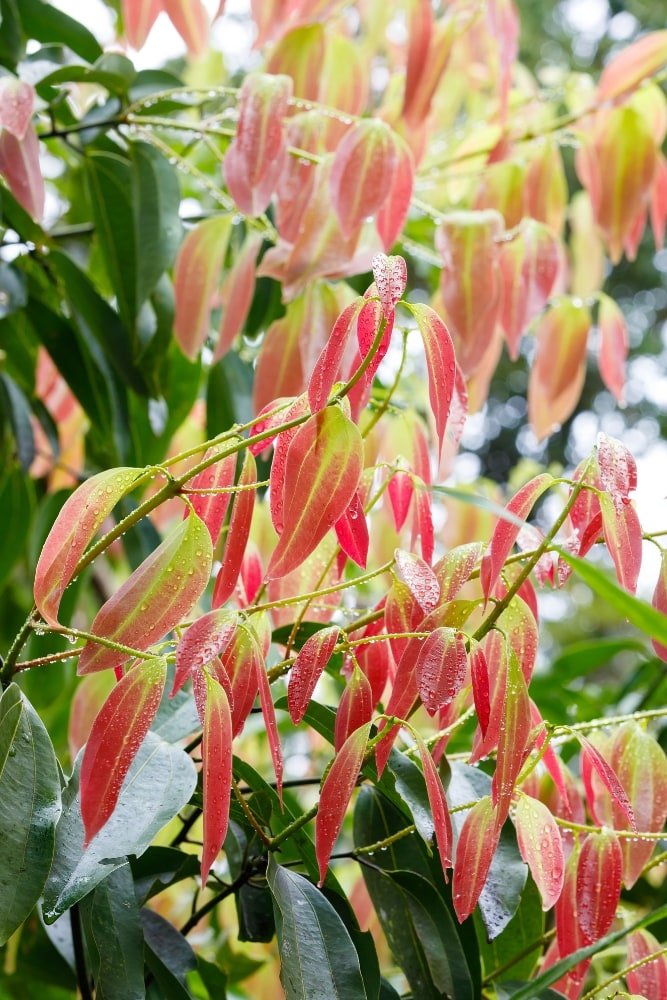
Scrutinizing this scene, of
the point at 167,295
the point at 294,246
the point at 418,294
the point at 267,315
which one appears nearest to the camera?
the point at 294,246

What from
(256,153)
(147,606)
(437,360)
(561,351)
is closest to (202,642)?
(147,606)

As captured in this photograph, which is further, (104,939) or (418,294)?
(418,294)

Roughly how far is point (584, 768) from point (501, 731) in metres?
0.20

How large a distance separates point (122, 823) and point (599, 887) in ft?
0.70

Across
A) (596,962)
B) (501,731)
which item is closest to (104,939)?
(501,731)

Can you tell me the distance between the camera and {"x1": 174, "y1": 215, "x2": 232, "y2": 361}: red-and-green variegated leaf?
0.75 m

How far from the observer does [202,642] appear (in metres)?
0.39

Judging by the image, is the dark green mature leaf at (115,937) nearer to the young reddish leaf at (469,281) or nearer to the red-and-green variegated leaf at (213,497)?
the red-and-green variegated leaf at (213,497)

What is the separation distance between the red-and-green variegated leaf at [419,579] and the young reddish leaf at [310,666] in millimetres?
36

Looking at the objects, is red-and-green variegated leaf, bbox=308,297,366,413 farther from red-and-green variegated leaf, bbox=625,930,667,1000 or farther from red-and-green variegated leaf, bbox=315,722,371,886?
red-and-green variegated leaf, bbox=625,930,667,1000

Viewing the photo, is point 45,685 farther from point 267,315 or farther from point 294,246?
point 294,246

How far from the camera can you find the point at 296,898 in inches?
18.0

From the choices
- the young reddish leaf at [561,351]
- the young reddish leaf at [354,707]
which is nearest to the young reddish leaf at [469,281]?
the young reddish leaf at [561,351]

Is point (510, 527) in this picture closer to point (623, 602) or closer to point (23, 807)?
point (623, 602)
